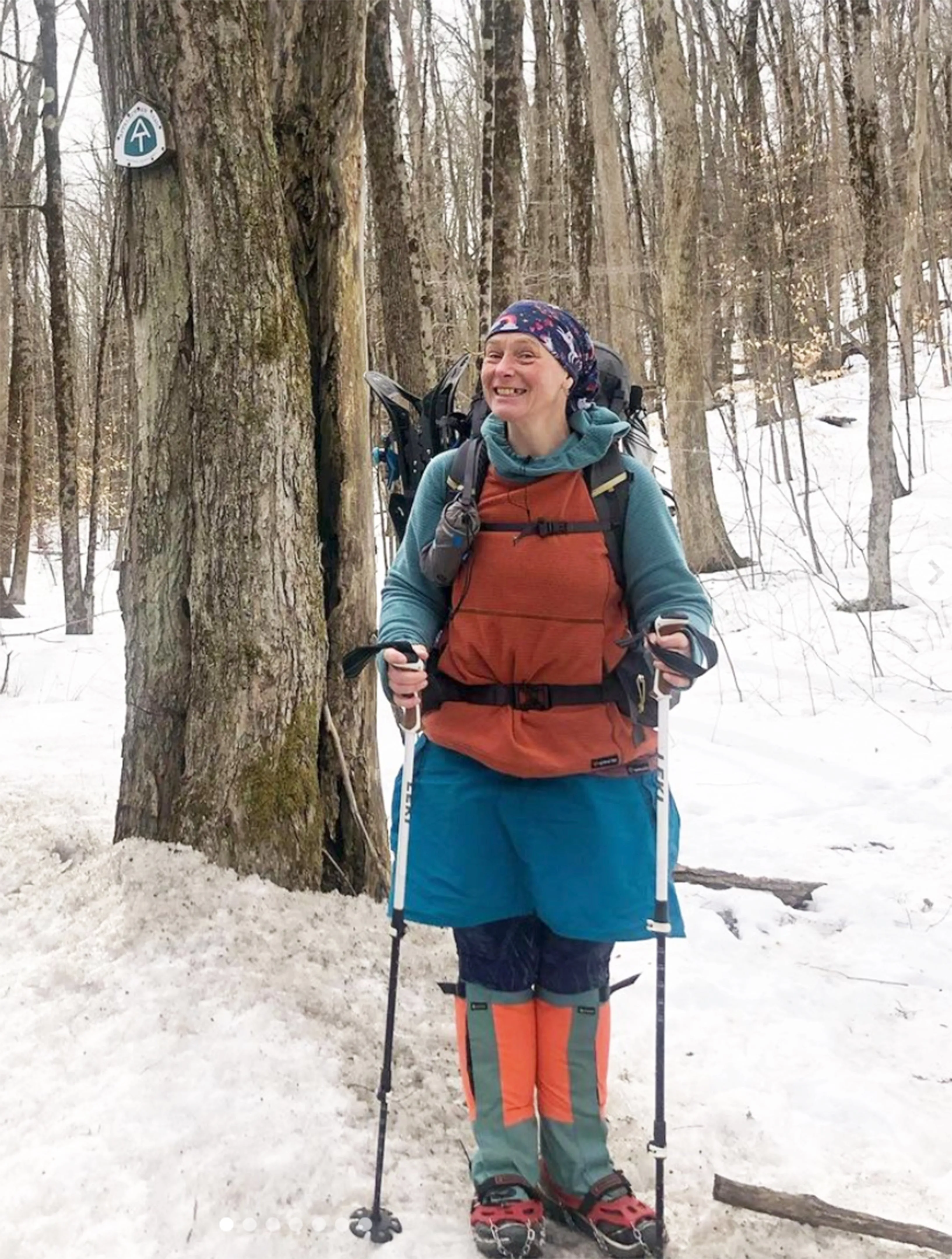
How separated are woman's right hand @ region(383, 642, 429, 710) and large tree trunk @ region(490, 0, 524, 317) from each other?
442 cm

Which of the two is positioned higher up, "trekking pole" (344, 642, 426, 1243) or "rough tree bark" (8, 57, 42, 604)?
"rough tree bark" (8, 57, 42, 604)

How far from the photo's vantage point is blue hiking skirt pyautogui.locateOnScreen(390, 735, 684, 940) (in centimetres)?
218

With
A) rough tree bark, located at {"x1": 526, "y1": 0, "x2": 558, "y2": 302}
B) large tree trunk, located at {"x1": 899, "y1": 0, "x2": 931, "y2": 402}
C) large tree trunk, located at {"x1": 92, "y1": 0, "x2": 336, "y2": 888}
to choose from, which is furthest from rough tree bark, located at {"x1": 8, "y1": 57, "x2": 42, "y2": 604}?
large tree trunk, located at {"x1": 899, "y1": 0, "x2": 931, "y2": 402}

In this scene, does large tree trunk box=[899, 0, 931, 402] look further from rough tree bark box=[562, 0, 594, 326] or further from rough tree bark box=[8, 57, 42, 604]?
rough tree bark box=[8, 57, 42, 604]

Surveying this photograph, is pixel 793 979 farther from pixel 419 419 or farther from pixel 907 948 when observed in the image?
pixel 419 419

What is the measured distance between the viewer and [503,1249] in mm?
2092

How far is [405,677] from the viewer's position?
2.21 meters

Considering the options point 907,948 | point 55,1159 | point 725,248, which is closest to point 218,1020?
point 55,1159

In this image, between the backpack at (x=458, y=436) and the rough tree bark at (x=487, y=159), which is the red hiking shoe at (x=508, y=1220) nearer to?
the backpack at (x=458, y=436)

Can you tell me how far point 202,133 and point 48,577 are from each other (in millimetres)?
22448

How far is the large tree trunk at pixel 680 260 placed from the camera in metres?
10.2

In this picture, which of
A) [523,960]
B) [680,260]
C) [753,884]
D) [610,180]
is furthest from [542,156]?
[523,960]

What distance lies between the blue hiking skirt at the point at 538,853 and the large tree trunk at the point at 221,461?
1020 mm

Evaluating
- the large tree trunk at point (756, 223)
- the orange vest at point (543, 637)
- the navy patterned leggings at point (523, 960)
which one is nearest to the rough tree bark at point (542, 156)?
the large tree trunk at point (756, 223)
